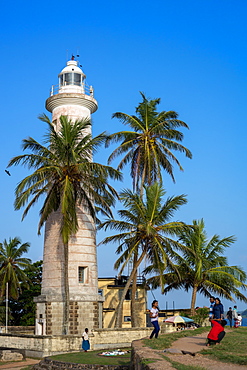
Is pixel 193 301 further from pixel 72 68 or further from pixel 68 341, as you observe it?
pixel 72 68

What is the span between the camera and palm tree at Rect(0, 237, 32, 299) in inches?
1833

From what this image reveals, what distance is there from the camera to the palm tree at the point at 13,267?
46.6 m

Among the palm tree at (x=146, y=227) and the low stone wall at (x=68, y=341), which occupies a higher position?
the palm tree at (x=146, y=227)

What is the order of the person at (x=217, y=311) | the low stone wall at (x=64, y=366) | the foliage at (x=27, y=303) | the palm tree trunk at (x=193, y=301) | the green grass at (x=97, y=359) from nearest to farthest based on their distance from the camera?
the person at (x=217, y=311) → the low stone wall at (x=64, y=366) → the green grass at (x=97, y=359) → the palm tree trunk at (x=193, y=301) → the foliage at (x=27, y=303)

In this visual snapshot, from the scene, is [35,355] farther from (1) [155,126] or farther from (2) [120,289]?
(1) [155,126]

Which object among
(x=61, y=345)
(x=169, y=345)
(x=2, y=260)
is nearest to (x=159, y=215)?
(x=61, y=345)

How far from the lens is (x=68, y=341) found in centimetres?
2677

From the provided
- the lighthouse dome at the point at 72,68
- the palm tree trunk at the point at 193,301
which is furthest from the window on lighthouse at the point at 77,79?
the palm tree trunk at the point at 193,301

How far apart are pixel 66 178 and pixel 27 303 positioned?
22.7m

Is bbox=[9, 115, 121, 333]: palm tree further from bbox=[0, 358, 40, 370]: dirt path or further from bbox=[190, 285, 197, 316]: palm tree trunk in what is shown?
bbox=[190, 285, 197, 316]: palm tree trunk

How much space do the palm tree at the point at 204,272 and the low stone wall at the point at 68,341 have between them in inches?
366

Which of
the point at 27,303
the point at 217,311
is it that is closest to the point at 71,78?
the point at 27,303

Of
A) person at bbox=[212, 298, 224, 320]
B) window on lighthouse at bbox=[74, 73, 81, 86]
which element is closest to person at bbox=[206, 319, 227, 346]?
person at bbox=[212, 298, 224, 320]

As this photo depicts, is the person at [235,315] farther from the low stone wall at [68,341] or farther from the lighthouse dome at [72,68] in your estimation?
the lighthouse dome at [72,68]
